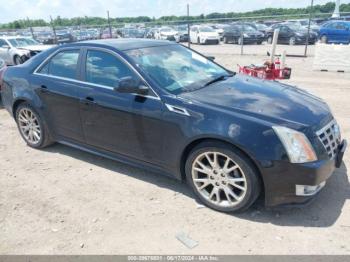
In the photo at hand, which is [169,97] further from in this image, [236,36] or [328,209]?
[236,36]

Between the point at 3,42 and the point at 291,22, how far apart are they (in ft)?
64.8

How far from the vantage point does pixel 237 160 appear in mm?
3268

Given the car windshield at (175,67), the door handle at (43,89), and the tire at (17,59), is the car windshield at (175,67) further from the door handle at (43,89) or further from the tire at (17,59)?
the tire at (17,59)

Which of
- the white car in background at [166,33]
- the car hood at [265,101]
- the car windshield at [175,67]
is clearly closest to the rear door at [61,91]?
the car windshield at [175,67]

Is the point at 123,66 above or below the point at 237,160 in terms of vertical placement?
above

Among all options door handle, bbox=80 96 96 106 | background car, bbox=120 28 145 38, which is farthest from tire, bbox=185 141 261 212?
background car, bbox=120 28 145 38

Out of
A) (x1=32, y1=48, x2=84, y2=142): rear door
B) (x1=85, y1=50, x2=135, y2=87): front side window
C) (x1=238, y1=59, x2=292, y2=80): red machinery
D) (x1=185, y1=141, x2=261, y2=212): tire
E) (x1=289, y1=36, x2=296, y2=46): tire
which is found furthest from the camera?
(x1=289, y1=36, x2=296, y2=46): tire

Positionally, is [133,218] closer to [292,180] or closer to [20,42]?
[292,180]

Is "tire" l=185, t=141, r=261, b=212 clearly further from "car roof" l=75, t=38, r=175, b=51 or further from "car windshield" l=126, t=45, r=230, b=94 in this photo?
"car roof" l=75, t=38, r=175, b=51

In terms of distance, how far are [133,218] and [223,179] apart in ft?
3.24

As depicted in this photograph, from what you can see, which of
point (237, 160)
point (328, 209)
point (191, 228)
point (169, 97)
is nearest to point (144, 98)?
point (169, 97)

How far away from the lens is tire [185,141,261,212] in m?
3.27

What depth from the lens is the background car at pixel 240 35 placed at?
25.5m

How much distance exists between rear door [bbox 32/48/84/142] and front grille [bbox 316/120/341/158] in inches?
113
